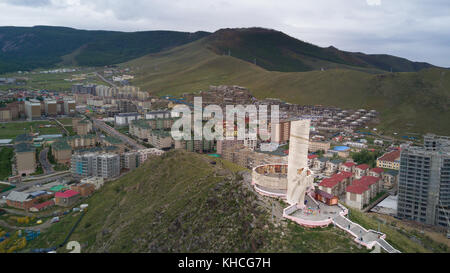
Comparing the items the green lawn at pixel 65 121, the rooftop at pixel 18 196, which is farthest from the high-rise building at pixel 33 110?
the rooftop at pixel 18 196

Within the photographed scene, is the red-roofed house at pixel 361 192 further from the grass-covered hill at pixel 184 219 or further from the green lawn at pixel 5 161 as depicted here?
the green lawn at pixel 5 161

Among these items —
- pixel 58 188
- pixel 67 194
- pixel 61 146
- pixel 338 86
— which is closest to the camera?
pixel 67 194

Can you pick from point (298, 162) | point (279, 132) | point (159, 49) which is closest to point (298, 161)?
point (298, 162)

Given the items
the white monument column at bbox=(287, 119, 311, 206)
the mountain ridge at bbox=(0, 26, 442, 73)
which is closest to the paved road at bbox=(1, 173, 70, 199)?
the white monument column at bbox=(287, 119, 311, 206)

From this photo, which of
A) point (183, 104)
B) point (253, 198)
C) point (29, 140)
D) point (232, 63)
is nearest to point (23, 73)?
point (232, 63)

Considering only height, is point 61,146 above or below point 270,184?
below

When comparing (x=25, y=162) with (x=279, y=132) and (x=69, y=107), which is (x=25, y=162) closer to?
(x=279, y=132)

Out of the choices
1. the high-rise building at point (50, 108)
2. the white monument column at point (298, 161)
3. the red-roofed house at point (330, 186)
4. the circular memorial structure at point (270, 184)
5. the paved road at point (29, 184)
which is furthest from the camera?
the high-rise building at point (50, 108)
